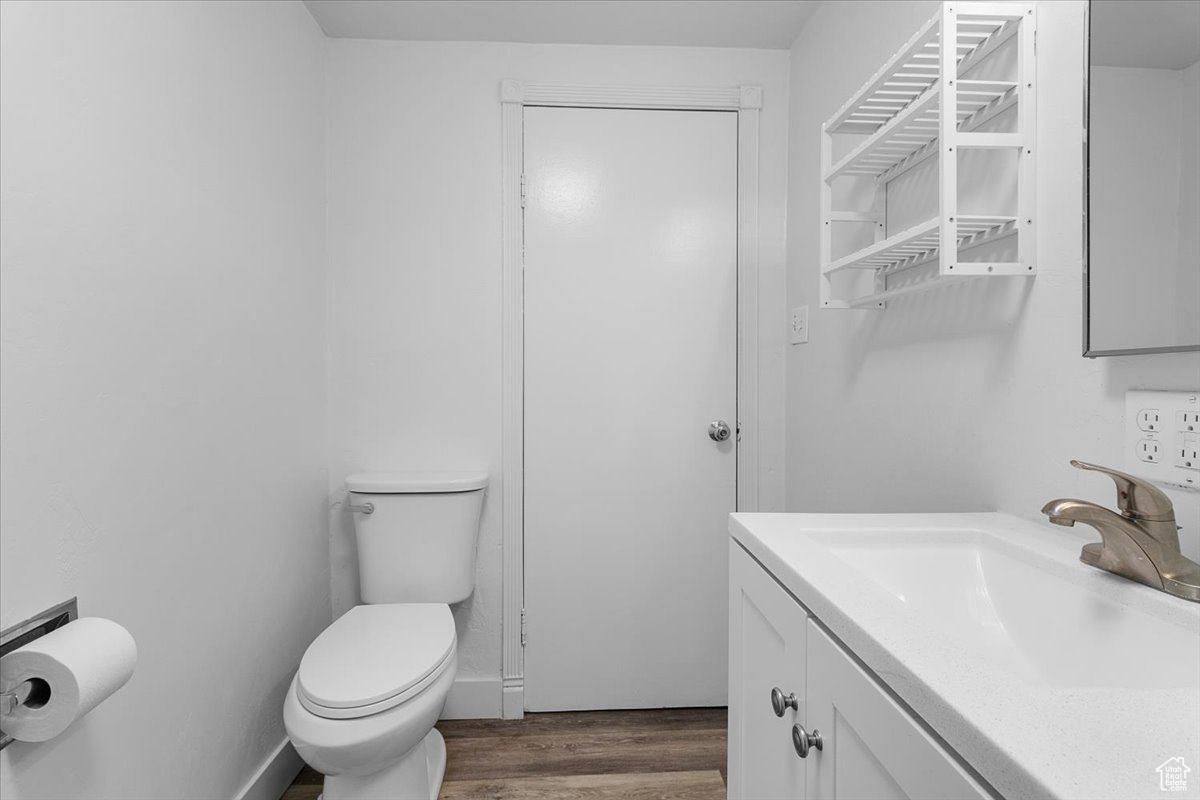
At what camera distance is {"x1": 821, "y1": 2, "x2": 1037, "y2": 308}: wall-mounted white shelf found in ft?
3.16

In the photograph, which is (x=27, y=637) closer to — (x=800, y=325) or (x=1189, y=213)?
(x=1189, y=213)

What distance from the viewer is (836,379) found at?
171cm

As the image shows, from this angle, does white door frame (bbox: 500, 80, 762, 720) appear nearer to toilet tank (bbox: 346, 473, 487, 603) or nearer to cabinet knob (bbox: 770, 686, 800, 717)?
toilet tank (bbox: 346, 473, 487, 603)

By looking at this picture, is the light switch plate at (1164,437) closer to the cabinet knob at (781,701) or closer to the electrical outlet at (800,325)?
the cabinet knob at (781,701)

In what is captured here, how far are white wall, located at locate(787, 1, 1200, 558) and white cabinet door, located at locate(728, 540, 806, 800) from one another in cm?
46

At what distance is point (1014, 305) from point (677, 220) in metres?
1.21

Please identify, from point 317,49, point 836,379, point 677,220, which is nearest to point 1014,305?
point 836,379

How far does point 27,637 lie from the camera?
35.8 inches

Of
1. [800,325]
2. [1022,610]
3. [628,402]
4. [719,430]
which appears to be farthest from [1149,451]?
[628,402]

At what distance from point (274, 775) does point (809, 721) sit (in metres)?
1.58

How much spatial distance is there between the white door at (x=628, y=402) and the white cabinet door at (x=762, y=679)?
3.35ft

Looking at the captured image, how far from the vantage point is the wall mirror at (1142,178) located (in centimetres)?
75

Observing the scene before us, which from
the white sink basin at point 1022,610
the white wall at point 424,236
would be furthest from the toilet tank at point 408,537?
the white sink basin at point 1022,610

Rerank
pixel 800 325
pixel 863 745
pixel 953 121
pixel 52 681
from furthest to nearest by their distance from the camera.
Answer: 1. pixel 800 325
2. pixel 953 121
3. pixel 52 681
4. pixel 863 745
